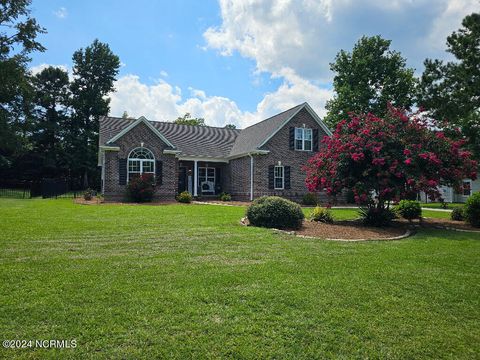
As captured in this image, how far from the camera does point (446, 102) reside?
23922 mm

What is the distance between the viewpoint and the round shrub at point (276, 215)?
34.1 feet

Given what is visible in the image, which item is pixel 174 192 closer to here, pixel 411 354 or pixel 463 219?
pixel 463 219

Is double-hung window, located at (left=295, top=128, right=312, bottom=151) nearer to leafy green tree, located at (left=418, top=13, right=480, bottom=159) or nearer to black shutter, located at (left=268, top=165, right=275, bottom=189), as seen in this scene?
black shutter, located at (left=268, top=165, right=275, bottom=189)

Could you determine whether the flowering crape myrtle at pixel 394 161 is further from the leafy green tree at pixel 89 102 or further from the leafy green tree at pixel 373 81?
the leafy green tree at pixel 89 102

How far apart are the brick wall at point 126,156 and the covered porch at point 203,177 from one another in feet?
8.63

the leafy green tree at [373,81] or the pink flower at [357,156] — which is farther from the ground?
the leafy green tree at [373,81]

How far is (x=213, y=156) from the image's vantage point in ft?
84.5

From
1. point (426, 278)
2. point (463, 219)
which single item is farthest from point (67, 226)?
point (463, 219)

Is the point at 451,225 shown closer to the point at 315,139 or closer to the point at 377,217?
the point at 377,217

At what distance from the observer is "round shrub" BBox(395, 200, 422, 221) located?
13156mm

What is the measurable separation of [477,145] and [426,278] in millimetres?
21726

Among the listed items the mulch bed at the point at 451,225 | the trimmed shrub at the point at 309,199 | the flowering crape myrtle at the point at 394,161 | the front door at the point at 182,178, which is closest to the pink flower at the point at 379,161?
the flowering crape myrtle at the point at 394,161

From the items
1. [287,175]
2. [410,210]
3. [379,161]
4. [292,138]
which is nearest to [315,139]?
[292,138]

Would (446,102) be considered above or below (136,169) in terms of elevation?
above
